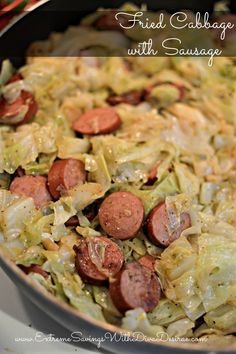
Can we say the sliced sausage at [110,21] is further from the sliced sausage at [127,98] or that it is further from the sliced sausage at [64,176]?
the sliced sausage at [64,176]

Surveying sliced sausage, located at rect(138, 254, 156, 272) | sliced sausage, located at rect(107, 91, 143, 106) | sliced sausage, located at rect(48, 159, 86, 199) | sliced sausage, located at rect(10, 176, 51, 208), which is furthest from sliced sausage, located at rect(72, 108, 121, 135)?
sliced sausage, located at rect(138, 254, 156, 272)

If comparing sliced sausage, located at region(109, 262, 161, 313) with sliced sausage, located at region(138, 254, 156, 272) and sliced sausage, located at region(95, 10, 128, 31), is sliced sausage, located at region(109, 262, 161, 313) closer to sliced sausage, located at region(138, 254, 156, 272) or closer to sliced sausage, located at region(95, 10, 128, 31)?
sliced sausage, located at region(138, 254, 156, 272)

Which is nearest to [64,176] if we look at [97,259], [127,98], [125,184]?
[125,184]

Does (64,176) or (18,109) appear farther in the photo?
(18,109)

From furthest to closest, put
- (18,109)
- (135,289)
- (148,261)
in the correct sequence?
(18,109) → (148,261) → (135,289)

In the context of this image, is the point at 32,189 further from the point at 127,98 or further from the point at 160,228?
the point at 127,98

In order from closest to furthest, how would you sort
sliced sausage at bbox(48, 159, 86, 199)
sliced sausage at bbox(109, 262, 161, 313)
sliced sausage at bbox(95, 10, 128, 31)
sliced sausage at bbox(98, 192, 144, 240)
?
sliced sausage at bbox(109, 262, 161, 313) < sliced sausage at bbox(98, 192, 144, 240) < sliced sausage at bbox(48, 159, 86, 199) < sliced sausage at bbox(95, 10, 128, 31)

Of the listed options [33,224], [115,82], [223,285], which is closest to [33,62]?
[115,82]
